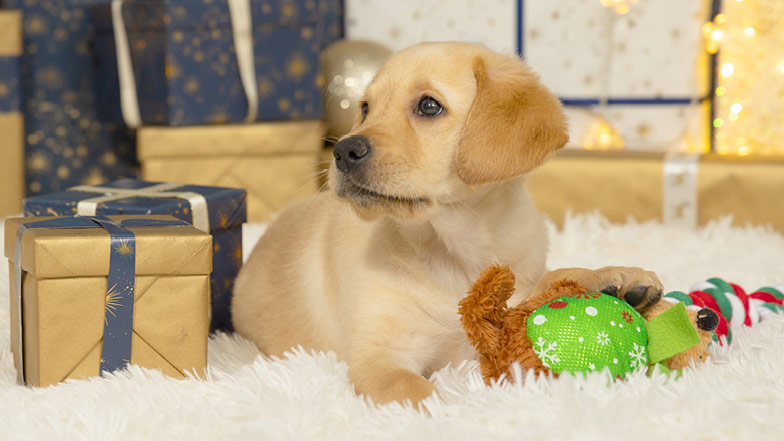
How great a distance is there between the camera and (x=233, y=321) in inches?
82.1

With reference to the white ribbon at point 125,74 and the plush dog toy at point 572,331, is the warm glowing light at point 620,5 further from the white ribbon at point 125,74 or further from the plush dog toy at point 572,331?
the plush dog toy at point 572,331

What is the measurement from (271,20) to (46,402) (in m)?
2.61

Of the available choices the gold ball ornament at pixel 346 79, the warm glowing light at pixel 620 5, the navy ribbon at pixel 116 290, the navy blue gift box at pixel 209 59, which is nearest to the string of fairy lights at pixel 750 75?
the warm glowing light at pixel 620 5

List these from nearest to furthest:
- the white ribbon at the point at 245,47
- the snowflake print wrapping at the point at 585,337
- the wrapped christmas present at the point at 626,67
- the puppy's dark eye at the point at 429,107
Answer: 1. the snowflake print wrapping at the point at 585,337
2. the puppy's dark eye at the point at 429,107
3. the white ribbon at the point at 245,47
4. the wrapped christmas present at the point at 626,67

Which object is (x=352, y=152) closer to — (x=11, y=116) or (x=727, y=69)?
(x=11, y=116)

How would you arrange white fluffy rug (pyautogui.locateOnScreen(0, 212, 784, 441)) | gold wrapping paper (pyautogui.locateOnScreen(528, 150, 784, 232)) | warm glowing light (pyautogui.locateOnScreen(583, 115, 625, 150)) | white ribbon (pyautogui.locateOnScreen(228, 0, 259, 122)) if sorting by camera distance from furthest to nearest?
warm glowing light (pyautogui.locateOnScreen(583, 115, 625, 150)) → white ribbon (pyautogui.locateOnScreen(228, 0, 259, 122)) → gold wrapping paper (pyautogui.locateOnScreen(528, 150, 784, 232)) → white fluffy rug (pyautogui.locateOnScreen(0, 212, 784, 441))

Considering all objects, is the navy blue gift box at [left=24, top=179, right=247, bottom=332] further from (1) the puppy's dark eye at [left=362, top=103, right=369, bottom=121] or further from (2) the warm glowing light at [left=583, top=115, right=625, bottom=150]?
(2) the warm glowing light at [left=583, top=115, right=625, bottom=150]

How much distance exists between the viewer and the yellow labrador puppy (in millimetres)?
1444

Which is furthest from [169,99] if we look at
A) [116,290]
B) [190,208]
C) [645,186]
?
[116,290]

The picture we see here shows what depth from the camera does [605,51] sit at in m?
4.66

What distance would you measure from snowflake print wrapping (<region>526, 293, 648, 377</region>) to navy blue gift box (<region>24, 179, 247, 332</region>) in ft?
3.03

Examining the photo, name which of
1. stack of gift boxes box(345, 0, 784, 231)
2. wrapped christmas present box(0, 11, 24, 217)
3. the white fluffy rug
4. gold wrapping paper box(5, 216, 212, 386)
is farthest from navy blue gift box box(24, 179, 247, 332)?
stack of gift boxes box(345, 0, 784, 231)

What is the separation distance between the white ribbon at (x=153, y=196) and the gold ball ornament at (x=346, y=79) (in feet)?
6.34

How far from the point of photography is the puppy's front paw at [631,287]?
1.47 meters
